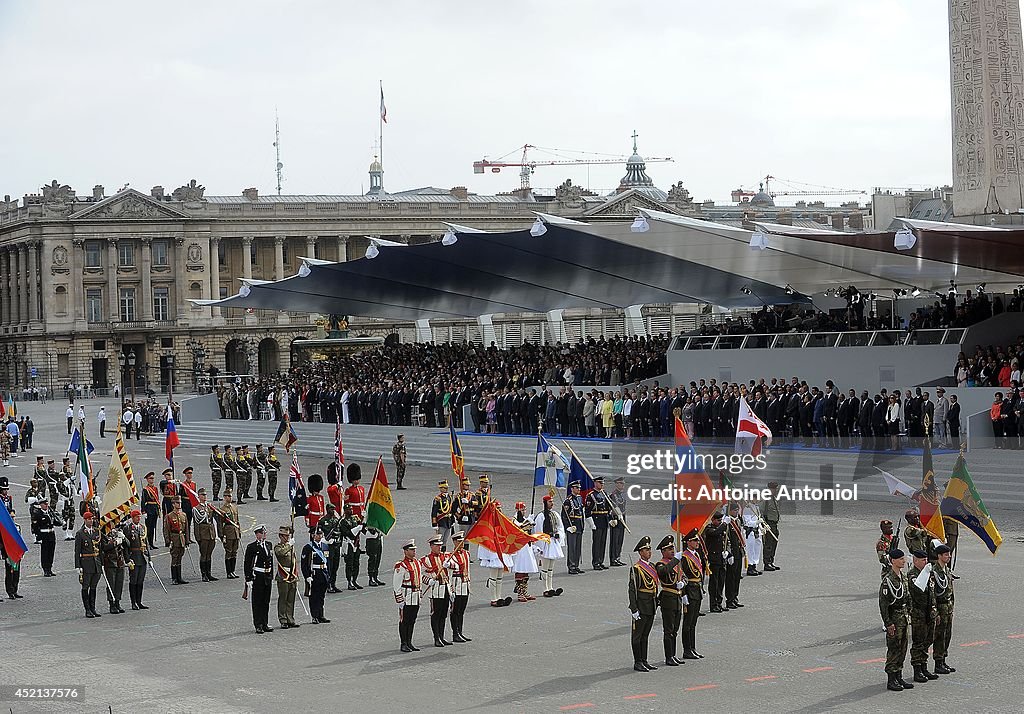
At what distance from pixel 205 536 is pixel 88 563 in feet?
9.99

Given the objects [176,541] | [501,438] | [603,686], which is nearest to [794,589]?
[603,686]

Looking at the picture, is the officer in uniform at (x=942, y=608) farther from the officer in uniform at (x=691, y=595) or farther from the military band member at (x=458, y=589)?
the military band member at (x=458, y=589)

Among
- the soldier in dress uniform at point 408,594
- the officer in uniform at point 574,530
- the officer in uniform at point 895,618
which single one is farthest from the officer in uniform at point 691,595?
the officer in uniform at point 574,530

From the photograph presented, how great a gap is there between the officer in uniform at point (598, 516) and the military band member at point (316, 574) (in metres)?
4.65

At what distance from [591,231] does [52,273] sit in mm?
87507

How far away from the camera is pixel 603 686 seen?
549 inches

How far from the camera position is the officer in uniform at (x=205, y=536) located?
2178 centimetres

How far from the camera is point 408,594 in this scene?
622 inches

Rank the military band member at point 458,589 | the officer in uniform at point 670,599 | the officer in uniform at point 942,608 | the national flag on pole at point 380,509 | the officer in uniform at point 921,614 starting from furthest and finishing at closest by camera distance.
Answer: the national flag on pole at point 380,509 < the military band member at point 458,589 < the officer in uniform at point 670,599 < the officer in uniform at point 942,608 < the officer in uniform at point 921,614

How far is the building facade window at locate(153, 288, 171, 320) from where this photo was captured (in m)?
115

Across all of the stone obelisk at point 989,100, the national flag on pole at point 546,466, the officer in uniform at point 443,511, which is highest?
the stone obelisk at point 989,100

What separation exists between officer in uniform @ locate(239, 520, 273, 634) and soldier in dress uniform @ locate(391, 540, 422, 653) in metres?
2.17

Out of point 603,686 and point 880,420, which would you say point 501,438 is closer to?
point 880,420

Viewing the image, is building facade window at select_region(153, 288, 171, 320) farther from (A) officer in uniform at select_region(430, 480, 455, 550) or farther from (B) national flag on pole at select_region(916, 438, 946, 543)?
(B) national flag on pole at select_region(916, 438, 946, 543)
